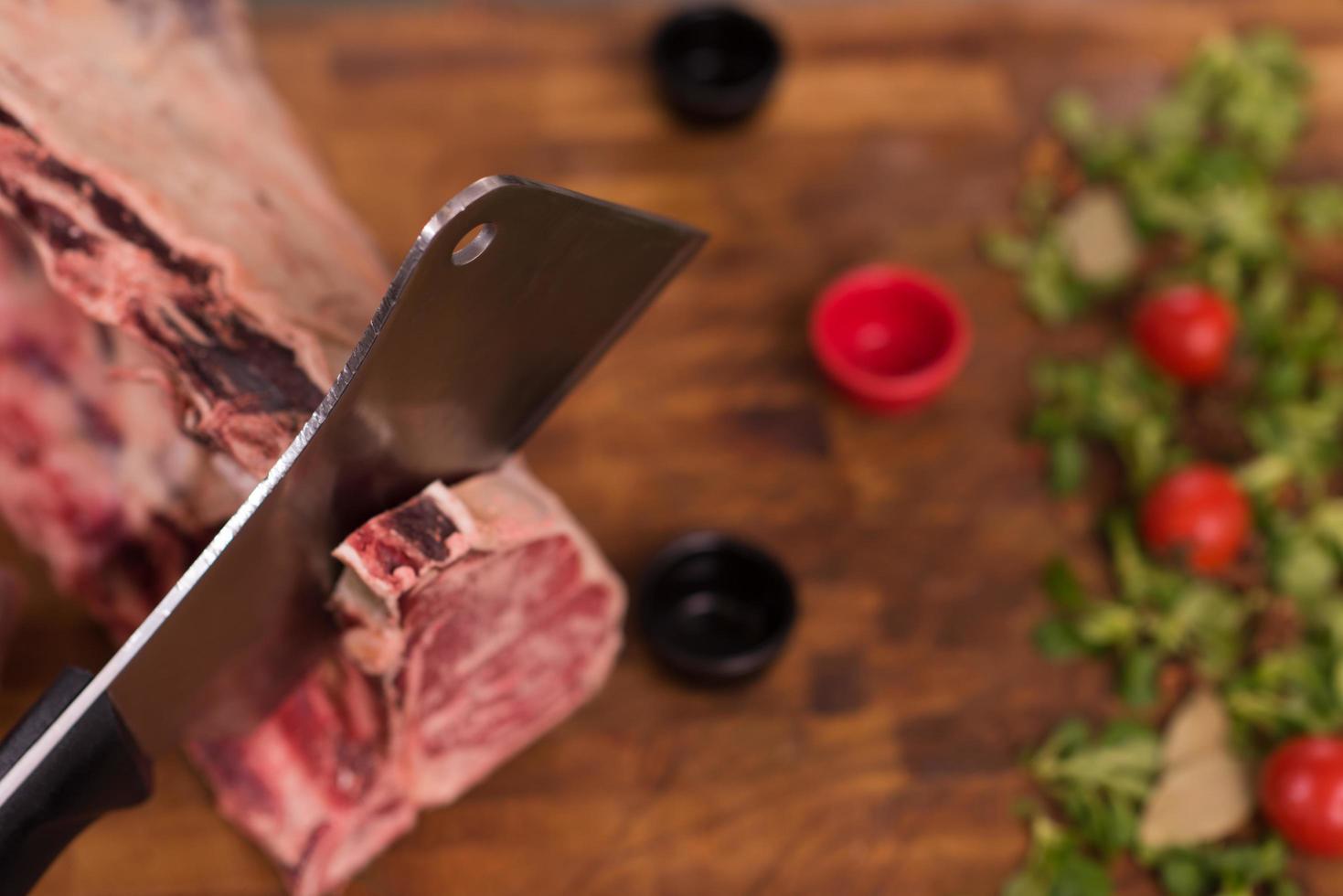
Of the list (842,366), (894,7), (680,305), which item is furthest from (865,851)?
(894,7)

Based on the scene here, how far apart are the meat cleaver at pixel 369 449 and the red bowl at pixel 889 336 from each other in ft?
2.68

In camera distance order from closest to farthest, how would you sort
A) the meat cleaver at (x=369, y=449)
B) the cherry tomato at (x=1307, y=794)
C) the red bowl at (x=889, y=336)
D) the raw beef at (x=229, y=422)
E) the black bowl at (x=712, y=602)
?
the meat cleaver at (x=369, y=449) → the raw beef at (x=229, y=422) → the cherry tomato at (x=1307, y=794) → the black bowl at (x=712, y=602) → the red bowl at (x=889, y=336)

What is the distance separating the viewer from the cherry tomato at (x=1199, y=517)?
2193 mm

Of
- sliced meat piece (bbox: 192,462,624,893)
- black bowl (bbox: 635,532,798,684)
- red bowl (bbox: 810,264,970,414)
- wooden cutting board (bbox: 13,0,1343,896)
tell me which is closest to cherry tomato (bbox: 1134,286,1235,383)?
wooden cutting board (bbox: 13,0,1343,896)

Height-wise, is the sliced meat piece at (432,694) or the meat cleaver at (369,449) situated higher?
the meat cleaver at (369,449)

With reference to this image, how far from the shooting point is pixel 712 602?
2.24m

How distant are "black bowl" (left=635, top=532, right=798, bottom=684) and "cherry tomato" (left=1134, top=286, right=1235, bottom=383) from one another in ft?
2.81

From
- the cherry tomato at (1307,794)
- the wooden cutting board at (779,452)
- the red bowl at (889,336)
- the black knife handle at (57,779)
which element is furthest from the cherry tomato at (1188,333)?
the black knife handle at (57,779)

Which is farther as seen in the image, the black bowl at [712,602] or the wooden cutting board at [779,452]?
the black bowl at [712,602]

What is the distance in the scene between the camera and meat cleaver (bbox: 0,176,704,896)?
4.29ft

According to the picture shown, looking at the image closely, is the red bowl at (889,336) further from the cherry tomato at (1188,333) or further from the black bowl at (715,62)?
the black bowl at (715,62)

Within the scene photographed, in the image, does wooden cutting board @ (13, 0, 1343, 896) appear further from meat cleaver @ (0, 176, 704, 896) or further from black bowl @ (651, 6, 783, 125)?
meat cleaver @ (0, 176, 704, 896)

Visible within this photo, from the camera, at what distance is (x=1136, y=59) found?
297 centimetres

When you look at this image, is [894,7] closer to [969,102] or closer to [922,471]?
[969,102]
